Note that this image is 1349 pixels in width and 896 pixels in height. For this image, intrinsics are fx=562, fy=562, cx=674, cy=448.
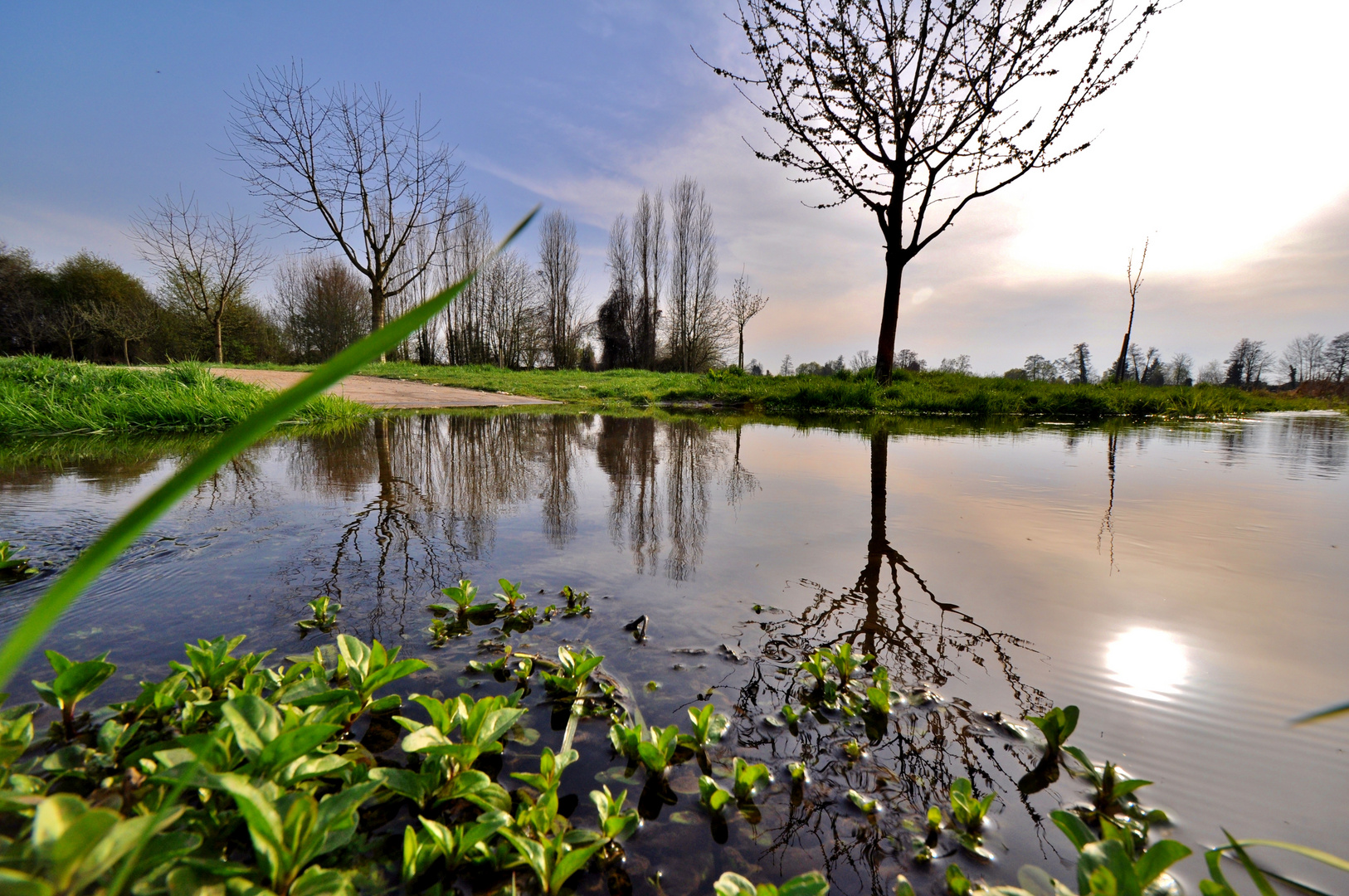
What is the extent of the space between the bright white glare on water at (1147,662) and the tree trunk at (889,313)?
8.09 m

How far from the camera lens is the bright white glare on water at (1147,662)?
107cm

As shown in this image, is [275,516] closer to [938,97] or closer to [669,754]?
[669,754]

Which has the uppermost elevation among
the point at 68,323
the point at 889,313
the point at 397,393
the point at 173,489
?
the point at 68,323

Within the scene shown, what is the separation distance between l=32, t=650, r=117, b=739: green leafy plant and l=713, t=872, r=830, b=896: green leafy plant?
96cm

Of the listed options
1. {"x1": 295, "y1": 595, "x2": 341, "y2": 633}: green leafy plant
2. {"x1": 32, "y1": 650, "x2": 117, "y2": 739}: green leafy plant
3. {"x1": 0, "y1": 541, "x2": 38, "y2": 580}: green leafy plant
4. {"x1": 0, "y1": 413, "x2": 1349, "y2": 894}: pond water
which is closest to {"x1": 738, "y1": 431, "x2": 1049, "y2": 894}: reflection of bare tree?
{"x1": 0, "y1": 413, "x2": 1349, "y2": 894}: pond water

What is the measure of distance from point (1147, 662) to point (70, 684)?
1.92 metres

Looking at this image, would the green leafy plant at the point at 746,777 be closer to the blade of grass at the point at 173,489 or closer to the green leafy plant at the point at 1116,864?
the green leafy plant at the point at 1116,864

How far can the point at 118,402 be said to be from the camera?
4.62 m

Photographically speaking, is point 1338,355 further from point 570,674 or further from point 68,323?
point 68,323

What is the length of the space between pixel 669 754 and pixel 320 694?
1.79ft

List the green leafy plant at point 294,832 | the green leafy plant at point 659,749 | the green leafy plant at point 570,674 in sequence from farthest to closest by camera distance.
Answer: the green leafy plant at point 570,674 < the green leafy plant at point 659,749 < the green leafy plant at point 294,832

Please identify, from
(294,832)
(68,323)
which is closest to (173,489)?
(294,832)

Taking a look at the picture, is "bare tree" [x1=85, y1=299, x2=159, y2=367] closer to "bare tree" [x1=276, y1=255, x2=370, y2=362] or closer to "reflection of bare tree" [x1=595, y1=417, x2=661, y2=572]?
"bare tree" [x1=276, y1=255, x2=370, y2=362]

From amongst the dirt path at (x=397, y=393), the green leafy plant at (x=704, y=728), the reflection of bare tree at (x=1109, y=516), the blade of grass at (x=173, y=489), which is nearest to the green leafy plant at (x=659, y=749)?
the green leafy plant at (x=704, y=728)
